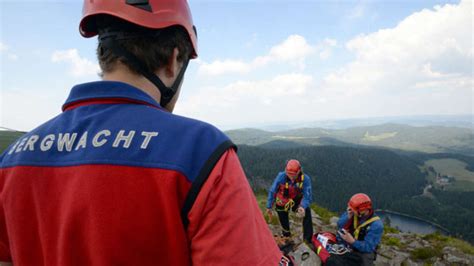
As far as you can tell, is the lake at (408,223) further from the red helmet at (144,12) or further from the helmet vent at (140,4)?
the helmet vent at (140,4)

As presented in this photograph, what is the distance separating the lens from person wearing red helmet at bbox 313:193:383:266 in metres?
7.28

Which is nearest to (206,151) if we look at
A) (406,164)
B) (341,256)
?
(341,256)

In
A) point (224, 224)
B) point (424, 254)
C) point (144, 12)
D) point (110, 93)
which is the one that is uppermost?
point (144, 12)

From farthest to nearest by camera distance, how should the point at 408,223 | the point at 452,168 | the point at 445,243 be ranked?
the point at 452,168
the point at 408,223
the point at 445,243

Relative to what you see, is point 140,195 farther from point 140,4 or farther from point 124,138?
point 140,4

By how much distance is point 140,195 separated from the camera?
112 cm

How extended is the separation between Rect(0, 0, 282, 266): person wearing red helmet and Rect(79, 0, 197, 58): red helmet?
0.02 meters

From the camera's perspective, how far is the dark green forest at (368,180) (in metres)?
110

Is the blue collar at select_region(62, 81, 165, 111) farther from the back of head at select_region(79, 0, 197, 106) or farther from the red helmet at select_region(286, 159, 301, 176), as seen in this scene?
the red helmet at select_region(286, 159, 301, 176)

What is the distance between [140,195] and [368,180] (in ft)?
527

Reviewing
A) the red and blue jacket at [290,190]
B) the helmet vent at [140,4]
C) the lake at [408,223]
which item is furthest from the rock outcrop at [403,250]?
the lake at [408,223]

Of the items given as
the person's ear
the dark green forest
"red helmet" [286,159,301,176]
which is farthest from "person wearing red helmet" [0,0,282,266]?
the dark green forest

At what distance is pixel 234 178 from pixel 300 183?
9113mm

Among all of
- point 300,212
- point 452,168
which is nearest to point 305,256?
point 300,212
